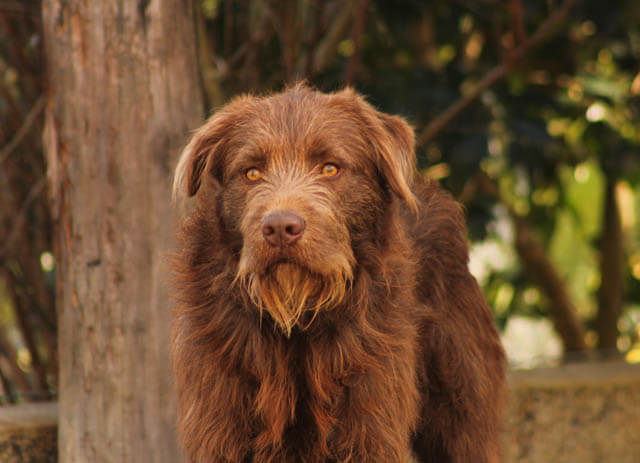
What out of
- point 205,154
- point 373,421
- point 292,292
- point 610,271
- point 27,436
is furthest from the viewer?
point 610,271

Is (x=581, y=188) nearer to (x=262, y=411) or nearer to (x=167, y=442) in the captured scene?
(x=167, y=442)

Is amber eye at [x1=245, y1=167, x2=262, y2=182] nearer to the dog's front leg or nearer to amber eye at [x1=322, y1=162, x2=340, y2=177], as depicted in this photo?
amber eye at [x1=322, y1=162, x2=340, y2=177]

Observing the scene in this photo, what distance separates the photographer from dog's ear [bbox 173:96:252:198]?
12.9 feet

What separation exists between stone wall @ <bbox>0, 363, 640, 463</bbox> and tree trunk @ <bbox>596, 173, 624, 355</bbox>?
202cm

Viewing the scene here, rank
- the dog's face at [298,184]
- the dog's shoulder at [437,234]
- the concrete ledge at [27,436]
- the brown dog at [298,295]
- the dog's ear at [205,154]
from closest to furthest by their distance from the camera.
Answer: the dog's face at [298,184] < the brown dog at [298,295] < the dog's ear at [205,154] < the dog's shoulder at [437,234] < the concrete ledge at [27,436]

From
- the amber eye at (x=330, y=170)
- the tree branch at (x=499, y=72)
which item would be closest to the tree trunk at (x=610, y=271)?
the tree branch at (x=499, y=72)

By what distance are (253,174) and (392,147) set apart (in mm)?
552

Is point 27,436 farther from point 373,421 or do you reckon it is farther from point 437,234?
point 437,234

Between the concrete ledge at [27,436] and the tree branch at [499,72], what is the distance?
101 inches

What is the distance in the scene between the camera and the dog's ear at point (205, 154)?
393 cm

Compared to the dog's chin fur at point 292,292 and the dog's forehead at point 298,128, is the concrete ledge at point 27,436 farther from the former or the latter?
the dog's forehead at point 298,128

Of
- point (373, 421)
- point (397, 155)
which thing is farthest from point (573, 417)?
point (397, 155)

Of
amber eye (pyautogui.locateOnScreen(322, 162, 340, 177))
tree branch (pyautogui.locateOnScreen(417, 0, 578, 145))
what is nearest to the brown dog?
amber eye (pyautogui.locateOnScreen(322, 162, 340, 177))

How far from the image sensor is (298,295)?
144 inches
